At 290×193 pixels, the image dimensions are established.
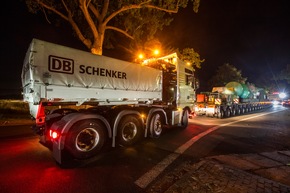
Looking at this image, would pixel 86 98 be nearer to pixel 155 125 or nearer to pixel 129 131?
pixel 129 131

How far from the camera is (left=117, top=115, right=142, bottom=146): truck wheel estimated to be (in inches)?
237

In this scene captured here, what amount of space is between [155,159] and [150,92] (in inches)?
120

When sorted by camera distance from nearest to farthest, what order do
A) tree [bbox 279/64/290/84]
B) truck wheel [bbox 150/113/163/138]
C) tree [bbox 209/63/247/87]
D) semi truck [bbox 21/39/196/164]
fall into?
semi truck [bbox 21/39/196/164] < truck wheel [bbox 150/113/163/138] < tree [bbox 209/63/247/87] < tree [bbox 279/64/290/84]

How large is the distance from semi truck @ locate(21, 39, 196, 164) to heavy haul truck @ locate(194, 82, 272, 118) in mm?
8291

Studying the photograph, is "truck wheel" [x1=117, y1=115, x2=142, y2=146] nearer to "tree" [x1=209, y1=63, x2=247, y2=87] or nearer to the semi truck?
the semi truck

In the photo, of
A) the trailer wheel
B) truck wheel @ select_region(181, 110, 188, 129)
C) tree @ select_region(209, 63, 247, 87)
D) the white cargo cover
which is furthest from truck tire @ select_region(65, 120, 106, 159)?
tree @ select_region(209, 63, 247, 87)

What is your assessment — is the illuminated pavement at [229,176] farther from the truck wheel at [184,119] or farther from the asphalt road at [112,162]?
the truck wheel at [184,119]

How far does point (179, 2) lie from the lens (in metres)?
14.6

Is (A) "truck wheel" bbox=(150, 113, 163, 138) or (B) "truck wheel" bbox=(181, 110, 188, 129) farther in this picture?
(B) "truck wheel" bbox=(181, 110, 188, 129)

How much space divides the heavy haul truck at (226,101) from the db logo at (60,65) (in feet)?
36.4

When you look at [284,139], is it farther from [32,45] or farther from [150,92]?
[32,45]

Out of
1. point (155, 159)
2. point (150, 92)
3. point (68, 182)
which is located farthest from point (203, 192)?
point (150, 92)

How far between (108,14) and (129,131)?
12504mm

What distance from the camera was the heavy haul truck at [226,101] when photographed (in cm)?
1557
